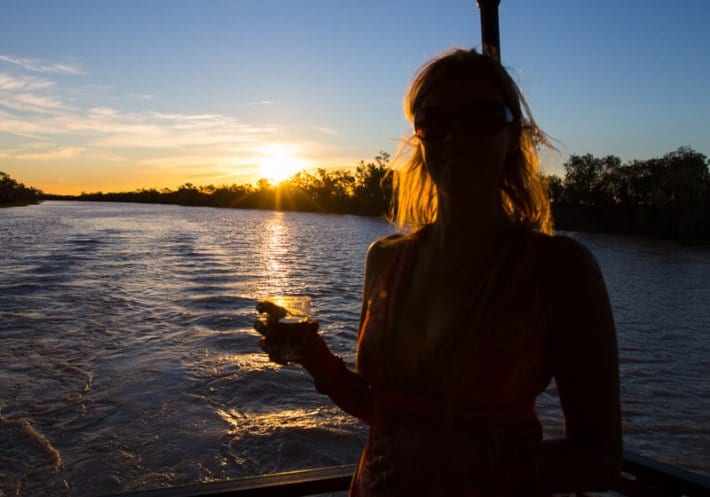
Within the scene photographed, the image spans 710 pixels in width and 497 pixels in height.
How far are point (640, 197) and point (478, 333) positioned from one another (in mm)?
68661

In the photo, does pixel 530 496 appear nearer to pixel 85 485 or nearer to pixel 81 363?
pixel 85 485

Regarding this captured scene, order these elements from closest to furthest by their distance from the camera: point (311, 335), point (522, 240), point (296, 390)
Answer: point (522, 240)
point (311, 335)
point (296, 390)

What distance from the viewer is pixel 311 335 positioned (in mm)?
1494

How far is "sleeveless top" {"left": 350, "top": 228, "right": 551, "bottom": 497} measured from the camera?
1.13 meters

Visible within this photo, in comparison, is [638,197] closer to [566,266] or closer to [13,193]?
[566,266]

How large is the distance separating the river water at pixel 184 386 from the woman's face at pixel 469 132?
99cm

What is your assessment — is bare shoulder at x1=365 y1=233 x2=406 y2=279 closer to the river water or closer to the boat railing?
the boat railing

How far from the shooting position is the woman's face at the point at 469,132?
4.55 feet

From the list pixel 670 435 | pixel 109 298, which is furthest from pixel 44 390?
pixel 670 435

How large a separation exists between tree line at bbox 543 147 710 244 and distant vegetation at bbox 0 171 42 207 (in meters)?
110

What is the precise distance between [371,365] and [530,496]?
1.45 feet

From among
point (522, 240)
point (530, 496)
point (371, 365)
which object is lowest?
point (530, 496)

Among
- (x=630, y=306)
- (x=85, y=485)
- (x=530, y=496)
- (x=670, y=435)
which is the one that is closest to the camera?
(x=530, y=496)

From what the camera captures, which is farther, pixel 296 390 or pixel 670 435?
pixel 296 390
